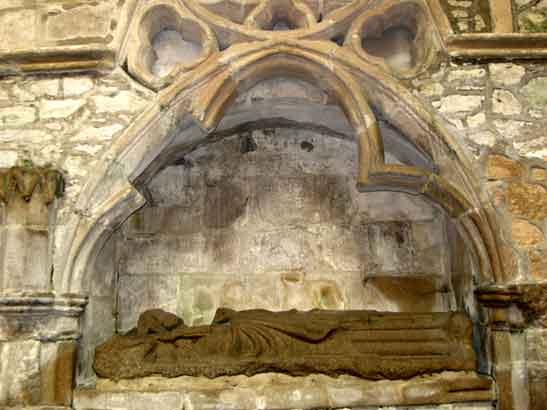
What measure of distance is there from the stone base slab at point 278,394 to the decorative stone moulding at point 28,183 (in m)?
1.07

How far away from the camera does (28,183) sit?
9.71ft

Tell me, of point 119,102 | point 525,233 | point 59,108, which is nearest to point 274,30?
point 119,102

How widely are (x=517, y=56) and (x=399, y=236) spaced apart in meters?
1.40

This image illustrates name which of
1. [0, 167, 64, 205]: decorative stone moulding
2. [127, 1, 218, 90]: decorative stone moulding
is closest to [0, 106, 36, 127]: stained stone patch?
[0, 167, 64, 205]: decorative stone moulding

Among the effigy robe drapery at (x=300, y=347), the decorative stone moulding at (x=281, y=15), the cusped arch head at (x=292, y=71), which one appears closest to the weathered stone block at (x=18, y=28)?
the cusped arch head at (x=292, y=71)

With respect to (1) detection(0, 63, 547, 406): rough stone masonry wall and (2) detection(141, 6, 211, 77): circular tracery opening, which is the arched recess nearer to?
(1) detection(0, 63, 547, 406): rough stone masonry wall

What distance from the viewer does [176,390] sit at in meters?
2.92

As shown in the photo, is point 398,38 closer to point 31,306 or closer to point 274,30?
point 274,30

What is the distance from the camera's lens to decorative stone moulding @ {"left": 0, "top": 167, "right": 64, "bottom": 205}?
2.95 meters

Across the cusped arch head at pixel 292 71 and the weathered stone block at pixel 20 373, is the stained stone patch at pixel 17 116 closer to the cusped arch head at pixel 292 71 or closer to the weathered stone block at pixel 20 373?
the cusped arch head at pixel 292 71

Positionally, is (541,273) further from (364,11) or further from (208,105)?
(208,105)

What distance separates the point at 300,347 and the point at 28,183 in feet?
5.69

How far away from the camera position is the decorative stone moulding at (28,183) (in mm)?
2945

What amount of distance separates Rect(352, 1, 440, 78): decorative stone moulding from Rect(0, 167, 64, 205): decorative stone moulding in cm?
190
